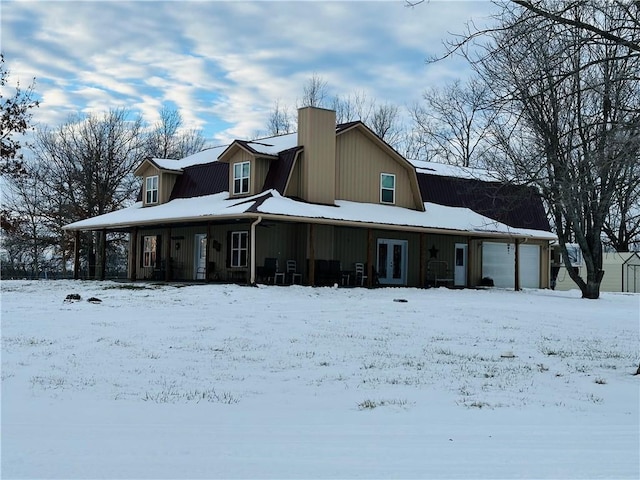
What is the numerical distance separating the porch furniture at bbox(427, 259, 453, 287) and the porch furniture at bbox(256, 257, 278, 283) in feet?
23.3

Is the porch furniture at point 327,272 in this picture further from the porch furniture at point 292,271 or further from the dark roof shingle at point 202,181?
the dark roof shingle at point 202,181

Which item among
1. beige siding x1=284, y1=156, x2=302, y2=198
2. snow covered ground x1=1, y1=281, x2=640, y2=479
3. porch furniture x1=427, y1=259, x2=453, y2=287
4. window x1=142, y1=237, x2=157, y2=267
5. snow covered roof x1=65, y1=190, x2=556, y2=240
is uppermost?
beige siding x1=284, y1=156, x2=302, y2=198

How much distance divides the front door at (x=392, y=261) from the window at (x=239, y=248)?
17.0 feet

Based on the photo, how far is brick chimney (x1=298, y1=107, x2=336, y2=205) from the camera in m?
22.9

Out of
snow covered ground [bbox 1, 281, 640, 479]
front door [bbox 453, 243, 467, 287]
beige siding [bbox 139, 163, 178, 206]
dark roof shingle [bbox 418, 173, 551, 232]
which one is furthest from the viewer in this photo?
dark roof shingle [bbox 418, 173, 551, 232]

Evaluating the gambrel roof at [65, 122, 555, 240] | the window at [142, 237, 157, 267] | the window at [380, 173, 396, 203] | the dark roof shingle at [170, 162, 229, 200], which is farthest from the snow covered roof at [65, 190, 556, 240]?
the window at [142, 237, 157, 267]

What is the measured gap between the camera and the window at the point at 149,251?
2800cm

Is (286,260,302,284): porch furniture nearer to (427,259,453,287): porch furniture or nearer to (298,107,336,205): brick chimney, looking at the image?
(298,107,336,205): brick chimney

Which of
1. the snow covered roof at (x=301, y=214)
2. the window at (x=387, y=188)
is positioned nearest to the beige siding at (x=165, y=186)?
the snow covered roof at (x=301, y=214)

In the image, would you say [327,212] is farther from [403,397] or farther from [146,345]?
[403,397]

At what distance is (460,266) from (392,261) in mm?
3670

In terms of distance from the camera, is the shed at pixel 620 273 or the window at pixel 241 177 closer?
the window at pixel 241 177

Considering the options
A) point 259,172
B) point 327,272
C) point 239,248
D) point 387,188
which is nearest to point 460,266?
point 387,188

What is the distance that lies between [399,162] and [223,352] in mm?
17772
